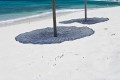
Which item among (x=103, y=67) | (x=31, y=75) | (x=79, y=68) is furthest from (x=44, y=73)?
(x=103, y=67)

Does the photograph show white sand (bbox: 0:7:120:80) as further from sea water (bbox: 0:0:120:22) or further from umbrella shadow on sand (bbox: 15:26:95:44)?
sea water (bbox: 0:0:120:22)

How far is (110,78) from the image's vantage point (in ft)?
17.6

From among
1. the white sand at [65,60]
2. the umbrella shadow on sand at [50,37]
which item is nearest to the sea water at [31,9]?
the umbrella shadow on sand at [50,37]

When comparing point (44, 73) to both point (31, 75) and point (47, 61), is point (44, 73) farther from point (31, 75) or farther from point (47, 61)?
point (47, 61)

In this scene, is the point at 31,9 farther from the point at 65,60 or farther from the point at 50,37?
the point at 65,60

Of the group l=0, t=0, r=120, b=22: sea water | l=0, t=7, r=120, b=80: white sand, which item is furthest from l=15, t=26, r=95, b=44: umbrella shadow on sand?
l=0, t=0, r=120, b=22: sea water

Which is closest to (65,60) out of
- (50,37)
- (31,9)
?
(50,37)

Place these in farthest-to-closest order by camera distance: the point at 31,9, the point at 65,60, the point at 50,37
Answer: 1. the point at 31,9
2. the point at 50,37
3. the point at 65,60

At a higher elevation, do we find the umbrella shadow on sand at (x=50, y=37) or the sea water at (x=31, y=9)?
the umbrella shadow on sand at (x=50, y=37)

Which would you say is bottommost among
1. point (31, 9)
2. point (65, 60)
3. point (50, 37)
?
point (31, 9)

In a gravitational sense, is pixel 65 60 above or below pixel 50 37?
above

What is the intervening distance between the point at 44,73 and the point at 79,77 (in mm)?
931

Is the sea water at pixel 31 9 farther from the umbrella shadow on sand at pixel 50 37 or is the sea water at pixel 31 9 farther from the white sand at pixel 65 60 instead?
the white sand at pixel 65 60

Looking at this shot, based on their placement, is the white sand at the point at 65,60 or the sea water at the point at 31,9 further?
the sea water at the point at 31,9
